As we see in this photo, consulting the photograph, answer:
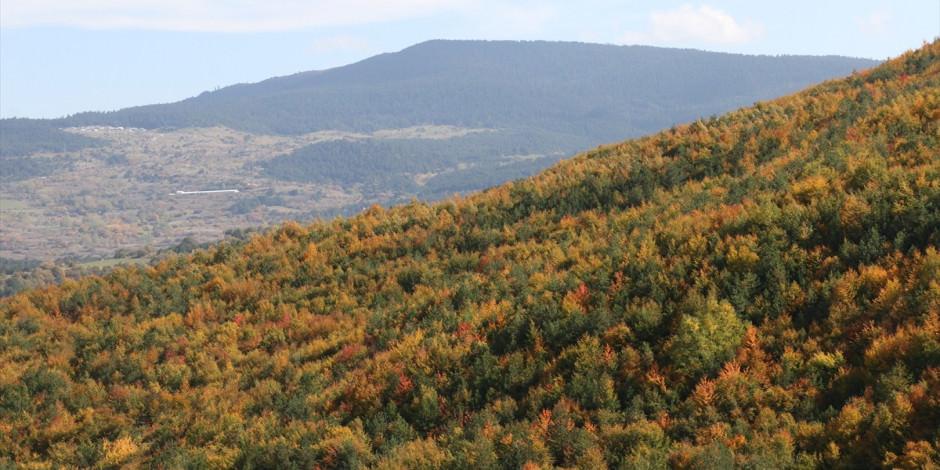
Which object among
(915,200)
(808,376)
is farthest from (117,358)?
(915,200)

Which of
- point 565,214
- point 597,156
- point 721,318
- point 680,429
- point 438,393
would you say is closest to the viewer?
point 680,429

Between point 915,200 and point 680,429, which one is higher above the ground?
point 915,200

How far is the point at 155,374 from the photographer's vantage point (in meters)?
18.4

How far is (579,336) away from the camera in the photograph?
46.2 feet

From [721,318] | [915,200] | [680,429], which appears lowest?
[680,429]

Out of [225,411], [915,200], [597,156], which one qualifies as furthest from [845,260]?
[597,156]

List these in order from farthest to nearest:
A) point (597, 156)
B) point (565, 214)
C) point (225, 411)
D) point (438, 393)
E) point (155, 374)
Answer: point (597, 156) → point (565, 214) → point (155, 374) → point (225, 411) → point (438, 393)

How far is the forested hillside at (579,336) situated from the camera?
35.3 feet

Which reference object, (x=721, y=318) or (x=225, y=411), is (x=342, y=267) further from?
(x=721, y=318)

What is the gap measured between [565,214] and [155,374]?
478 inches

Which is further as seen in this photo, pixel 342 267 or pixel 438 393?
pixel 342 267

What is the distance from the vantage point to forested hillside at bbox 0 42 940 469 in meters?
10.8

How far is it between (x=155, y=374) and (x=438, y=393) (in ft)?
26.5

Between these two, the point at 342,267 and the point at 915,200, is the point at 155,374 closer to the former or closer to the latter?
the point at 342,267
